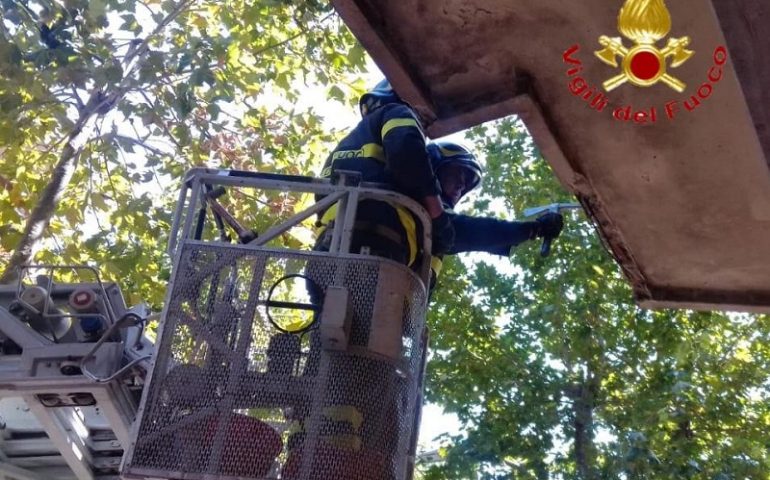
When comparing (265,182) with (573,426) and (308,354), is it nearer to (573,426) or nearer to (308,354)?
(308,354)

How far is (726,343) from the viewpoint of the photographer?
1073 cm

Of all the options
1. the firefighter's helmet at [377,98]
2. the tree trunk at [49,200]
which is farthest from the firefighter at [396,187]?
the tree trunk at [49,200]

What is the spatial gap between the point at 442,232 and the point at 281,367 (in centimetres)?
131

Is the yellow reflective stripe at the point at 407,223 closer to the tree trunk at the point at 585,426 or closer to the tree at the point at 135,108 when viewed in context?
the tree at the point at 135,108

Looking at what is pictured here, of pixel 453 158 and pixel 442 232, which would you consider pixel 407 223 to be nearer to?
pixel 442 232

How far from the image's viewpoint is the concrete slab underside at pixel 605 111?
10.4 feet

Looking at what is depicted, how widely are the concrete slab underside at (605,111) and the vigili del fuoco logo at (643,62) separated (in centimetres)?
2

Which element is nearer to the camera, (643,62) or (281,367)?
(643,62)

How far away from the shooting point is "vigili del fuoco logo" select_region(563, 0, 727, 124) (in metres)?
2.96

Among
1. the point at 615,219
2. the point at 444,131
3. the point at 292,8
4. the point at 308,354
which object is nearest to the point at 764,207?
the point at 615,219

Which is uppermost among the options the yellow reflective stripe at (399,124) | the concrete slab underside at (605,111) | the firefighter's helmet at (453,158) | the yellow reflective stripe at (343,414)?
the firefighter's helmet at (453,158)

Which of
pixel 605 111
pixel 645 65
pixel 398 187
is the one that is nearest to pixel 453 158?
pixel 398 187

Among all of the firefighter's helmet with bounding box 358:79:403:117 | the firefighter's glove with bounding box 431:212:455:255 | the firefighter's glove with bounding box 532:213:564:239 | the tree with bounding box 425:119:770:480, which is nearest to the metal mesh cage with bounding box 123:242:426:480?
the firefighter's glove with bounding box 431:212:455:255

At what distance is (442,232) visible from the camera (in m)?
4.35
